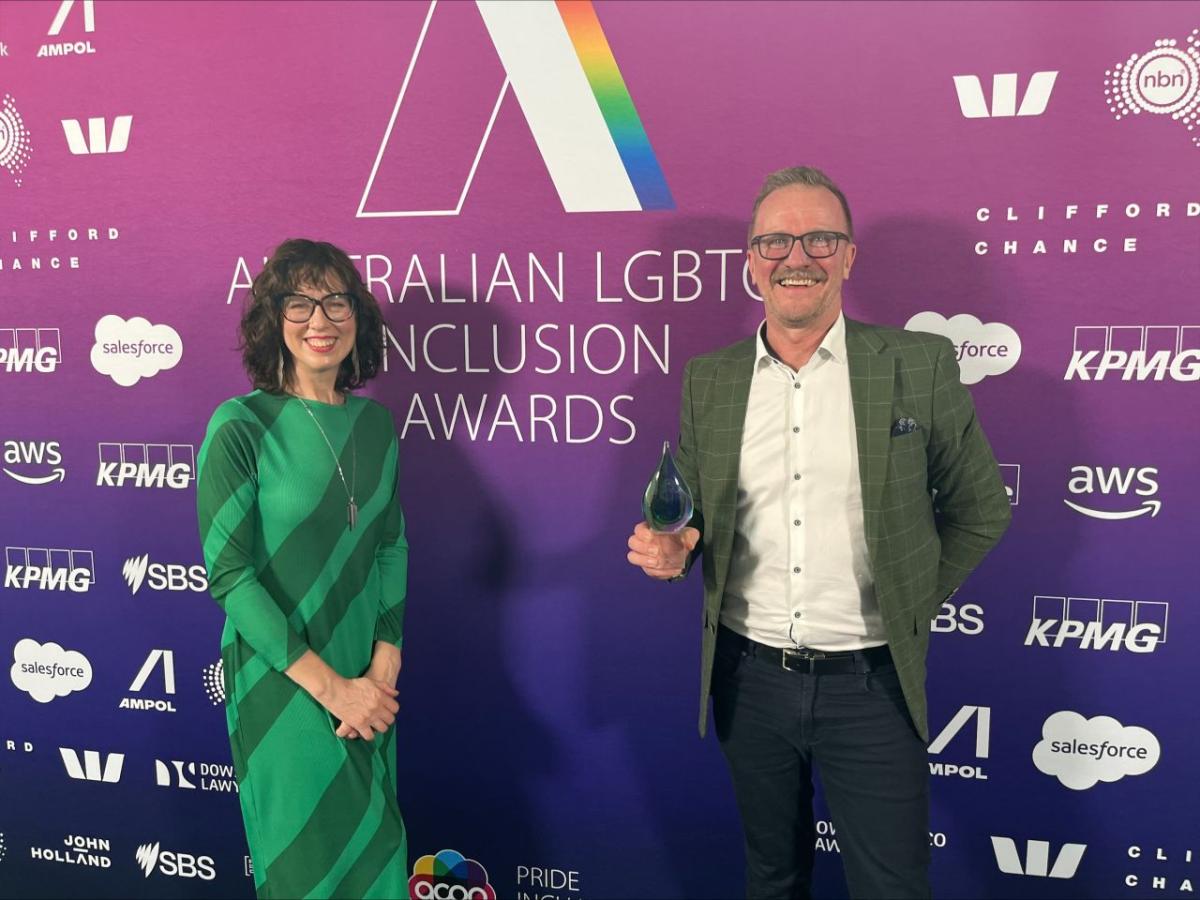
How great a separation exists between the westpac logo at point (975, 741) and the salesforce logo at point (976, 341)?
0.87m

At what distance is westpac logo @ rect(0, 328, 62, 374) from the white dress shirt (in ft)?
6.99

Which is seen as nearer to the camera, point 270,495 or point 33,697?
point 270,495

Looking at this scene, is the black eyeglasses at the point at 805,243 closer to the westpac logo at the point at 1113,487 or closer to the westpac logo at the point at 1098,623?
the westpac logo at the point at 1113,487

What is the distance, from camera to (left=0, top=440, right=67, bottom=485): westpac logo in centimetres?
258

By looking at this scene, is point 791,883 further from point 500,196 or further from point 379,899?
point 500,196

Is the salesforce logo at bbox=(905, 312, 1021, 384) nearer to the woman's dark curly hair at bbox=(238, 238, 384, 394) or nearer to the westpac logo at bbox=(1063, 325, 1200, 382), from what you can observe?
the westpac logo at bbox=(1063, 325, 1200, 382)

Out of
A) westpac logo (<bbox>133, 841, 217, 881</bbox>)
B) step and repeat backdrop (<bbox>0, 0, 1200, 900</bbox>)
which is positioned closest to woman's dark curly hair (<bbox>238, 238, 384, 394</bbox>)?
step and repeat backdrop (<bbox>0, 0, 1200, 900</bbox>)

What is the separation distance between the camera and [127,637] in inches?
103

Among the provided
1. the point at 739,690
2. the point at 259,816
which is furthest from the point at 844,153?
the point at 259,816

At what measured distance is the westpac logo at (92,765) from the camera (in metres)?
2.67

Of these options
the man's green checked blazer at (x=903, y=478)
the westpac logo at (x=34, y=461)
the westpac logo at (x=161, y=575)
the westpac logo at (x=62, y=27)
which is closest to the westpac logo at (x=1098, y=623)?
the man's green checked blazer at (x=903, y=478)

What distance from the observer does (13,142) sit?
8.17 feet

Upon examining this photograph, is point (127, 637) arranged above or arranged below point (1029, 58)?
below

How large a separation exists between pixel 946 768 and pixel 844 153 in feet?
5.28
